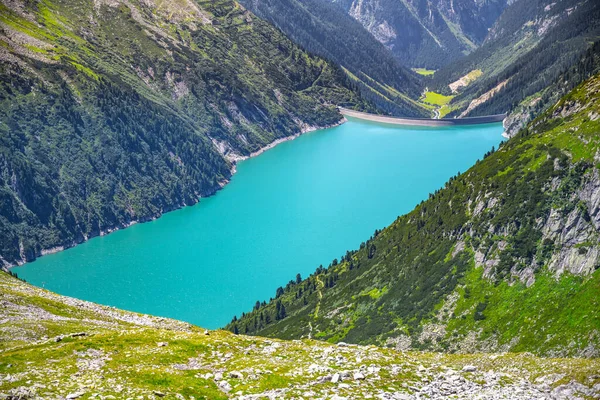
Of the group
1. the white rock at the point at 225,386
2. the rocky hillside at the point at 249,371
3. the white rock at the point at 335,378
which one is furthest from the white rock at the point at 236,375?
the white rock at the point at 335,378

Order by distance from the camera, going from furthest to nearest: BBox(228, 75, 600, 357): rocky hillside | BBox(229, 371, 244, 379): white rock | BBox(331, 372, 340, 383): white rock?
1. BBox(228, 75, 600, 357): rocky hillside
2. BBox(229, 371, 244, 379): white rock
3. BBox(331, 372, 340, 383): white rock

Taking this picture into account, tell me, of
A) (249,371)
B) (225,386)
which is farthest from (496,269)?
(225,386)

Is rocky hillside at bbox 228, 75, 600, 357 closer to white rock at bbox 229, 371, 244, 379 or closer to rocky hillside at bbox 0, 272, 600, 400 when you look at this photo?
rocky hillside at bbox 0, 272, 600, 400

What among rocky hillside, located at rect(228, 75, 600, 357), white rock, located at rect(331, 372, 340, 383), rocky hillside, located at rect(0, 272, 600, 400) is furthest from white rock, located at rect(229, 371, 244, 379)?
rocky hillside, located at rect(228, 75, 600, 357)

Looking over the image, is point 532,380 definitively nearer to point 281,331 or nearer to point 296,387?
point 296,387

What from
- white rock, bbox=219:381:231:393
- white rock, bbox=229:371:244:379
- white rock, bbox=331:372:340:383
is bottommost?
white rock, bbox=331:372:340:383

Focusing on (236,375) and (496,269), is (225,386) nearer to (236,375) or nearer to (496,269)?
(236,375)
